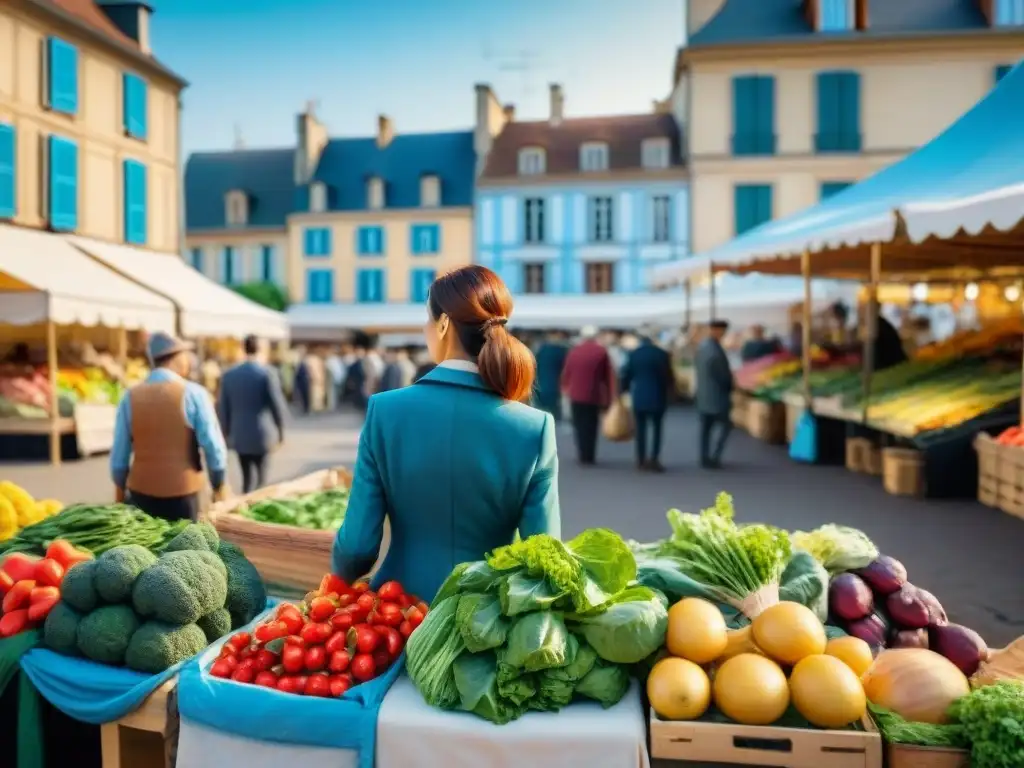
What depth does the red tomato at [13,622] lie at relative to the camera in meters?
2.75

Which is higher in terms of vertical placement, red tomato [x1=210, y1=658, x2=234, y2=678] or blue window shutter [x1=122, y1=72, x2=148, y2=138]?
blue window shutter [x1=122, y1=72, x2=148, y2=138]

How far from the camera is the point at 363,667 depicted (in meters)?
2.26

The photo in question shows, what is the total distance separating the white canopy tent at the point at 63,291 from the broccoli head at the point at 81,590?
9.17 m

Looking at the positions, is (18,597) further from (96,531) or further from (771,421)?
(771,421)

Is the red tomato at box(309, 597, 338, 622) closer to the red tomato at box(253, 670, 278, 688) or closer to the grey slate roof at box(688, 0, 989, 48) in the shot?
the red tomato at box(253, 670, 278, 688)

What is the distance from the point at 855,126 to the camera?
2561 cm

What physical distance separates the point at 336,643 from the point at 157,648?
2.15 feet

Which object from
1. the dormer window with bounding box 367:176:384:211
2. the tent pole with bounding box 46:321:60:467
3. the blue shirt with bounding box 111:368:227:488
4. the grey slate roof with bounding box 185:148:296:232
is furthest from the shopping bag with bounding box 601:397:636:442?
the grey slate roof with bounding box 185:148:296:232

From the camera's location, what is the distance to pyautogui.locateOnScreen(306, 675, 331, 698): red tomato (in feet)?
7.32

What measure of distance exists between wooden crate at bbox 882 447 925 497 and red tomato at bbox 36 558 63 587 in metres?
7.80

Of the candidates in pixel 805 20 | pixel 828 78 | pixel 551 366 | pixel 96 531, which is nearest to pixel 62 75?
pixel 551 366

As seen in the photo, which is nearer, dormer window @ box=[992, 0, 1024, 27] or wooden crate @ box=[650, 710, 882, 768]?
wooden crate @ box=[650, 710, 882, 768]

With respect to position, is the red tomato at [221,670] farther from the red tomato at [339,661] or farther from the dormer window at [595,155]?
the dormer window at [595,155]

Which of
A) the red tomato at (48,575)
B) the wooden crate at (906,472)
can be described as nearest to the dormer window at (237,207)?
the wooden crate at (906,472)
